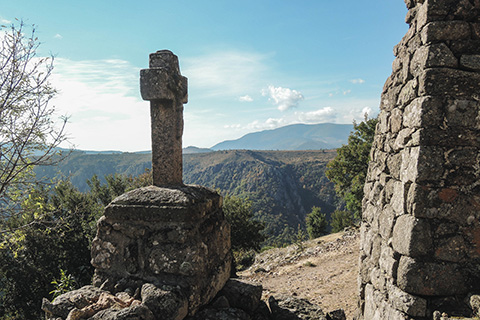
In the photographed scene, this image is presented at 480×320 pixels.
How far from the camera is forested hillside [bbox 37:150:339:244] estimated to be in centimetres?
7406

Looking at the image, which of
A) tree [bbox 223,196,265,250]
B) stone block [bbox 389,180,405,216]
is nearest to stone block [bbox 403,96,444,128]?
stone block [bbox 389,180,405,216]

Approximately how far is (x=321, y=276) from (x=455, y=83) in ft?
27.7

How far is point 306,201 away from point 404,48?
84.8 m

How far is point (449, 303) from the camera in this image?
7.93 ft

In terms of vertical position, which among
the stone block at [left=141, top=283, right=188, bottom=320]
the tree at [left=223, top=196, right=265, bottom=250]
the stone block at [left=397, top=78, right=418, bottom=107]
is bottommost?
the tree at [left=223, top=196, right=265, bottom=250]

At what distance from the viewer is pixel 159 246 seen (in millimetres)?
3188

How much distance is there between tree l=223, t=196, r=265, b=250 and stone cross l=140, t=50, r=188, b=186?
50.8ft

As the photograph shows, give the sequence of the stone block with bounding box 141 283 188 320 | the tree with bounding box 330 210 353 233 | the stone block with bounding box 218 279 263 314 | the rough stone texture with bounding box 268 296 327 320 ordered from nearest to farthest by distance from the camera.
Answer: the stone block with bounding box 141 283 188 320 < the stone block with bounding box 218 279 263 314 < the rough stone texture with bounding box 268 296 327 320 < the tree with bounding box 330 210 353 233

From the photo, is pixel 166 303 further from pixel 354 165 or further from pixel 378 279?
pixel 354 165

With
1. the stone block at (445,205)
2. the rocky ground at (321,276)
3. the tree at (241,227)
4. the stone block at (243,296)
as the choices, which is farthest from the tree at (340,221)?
the stone block at (445,205)

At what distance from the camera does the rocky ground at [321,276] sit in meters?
7.17

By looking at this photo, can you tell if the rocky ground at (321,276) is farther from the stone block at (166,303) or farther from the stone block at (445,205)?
the stone block at (445,205)

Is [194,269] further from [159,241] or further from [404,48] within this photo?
[404,48]

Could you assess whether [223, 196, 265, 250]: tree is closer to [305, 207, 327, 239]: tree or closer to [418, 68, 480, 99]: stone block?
[305, 207, 327, 239]: tree
